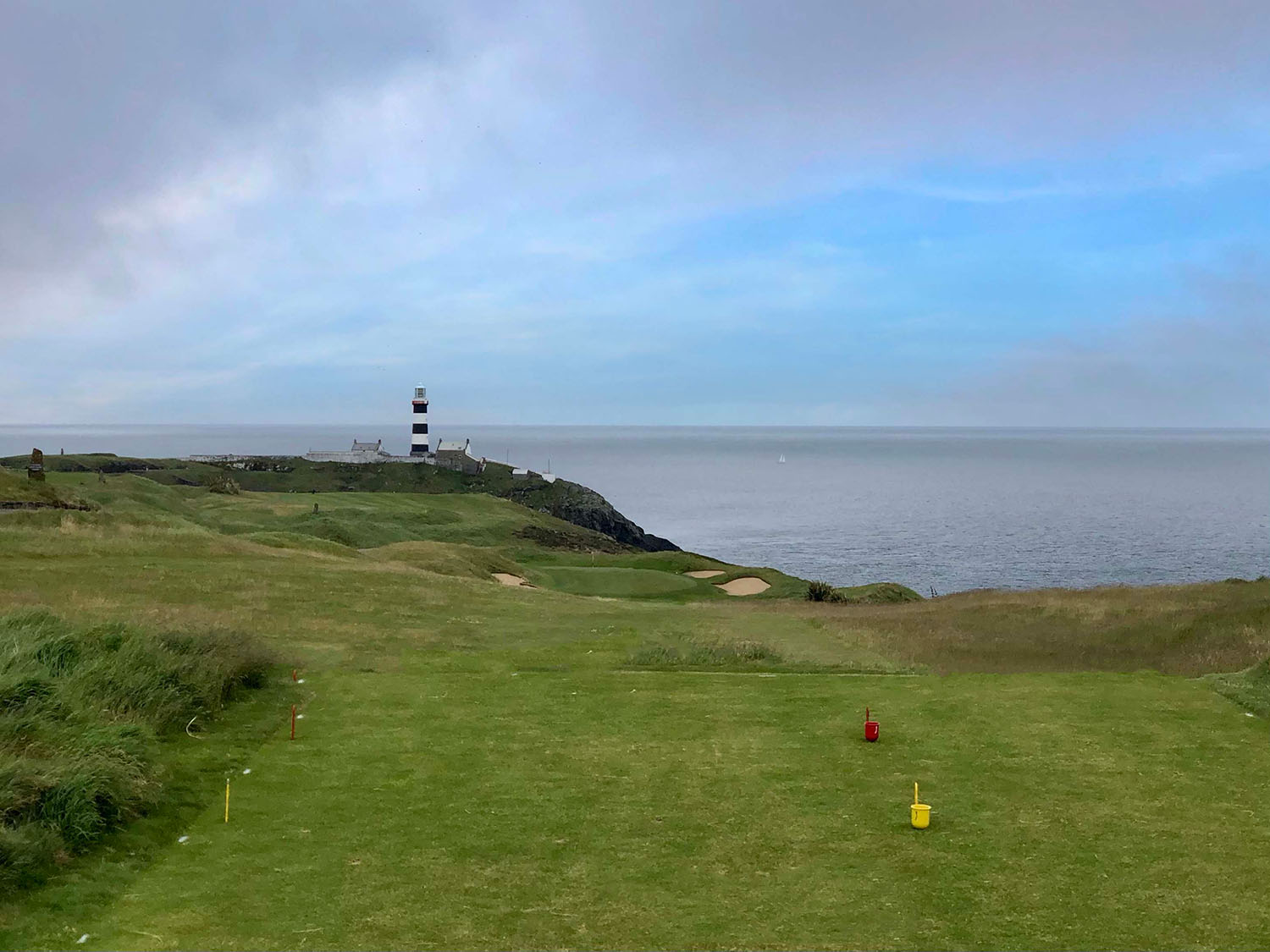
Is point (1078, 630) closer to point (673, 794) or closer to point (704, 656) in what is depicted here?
point (704, 656)

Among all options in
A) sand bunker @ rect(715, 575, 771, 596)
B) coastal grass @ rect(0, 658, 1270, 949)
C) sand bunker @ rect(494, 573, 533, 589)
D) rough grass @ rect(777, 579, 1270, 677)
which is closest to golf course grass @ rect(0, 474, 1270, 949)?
coastal grass @ rect(0, 658, 1270, 949)

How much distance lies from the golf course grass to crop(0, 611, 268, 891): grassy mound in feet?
0.97

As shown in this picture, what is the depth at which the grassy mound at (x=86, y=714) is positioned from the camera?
908 centimetres

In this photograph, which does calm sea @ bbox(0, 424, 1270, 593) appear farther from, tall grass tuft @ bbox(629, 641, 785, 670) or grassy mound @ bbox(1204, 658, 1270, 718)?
grassy mound @ bbox(1204, 658, 1270, 718)

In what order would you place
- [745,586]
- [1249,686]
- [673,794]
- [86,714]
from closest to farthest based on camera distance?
[673,794] → [86,714] → [1249,686] → [745,586]

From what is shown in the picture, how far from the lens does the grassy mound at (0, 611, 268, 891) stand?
908cm

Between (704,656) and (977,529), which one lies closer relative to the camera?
(704,656)

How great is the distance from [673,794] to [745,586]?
38.6 meters

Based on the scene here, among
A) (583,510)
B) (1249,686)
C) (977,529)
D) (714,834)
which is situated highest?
(1249,686)

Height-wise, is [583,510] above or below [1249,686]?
below

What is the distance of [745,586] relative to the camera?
48.8 metres

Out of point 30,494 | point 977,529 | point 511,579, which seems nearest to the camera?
point 30,494

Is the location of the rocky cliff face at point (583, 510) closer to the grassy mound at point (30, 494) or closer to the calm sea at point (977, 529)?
the calm sea at point (977, 529)

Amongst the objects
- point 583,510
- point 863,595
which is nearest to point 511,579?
point 863,595
